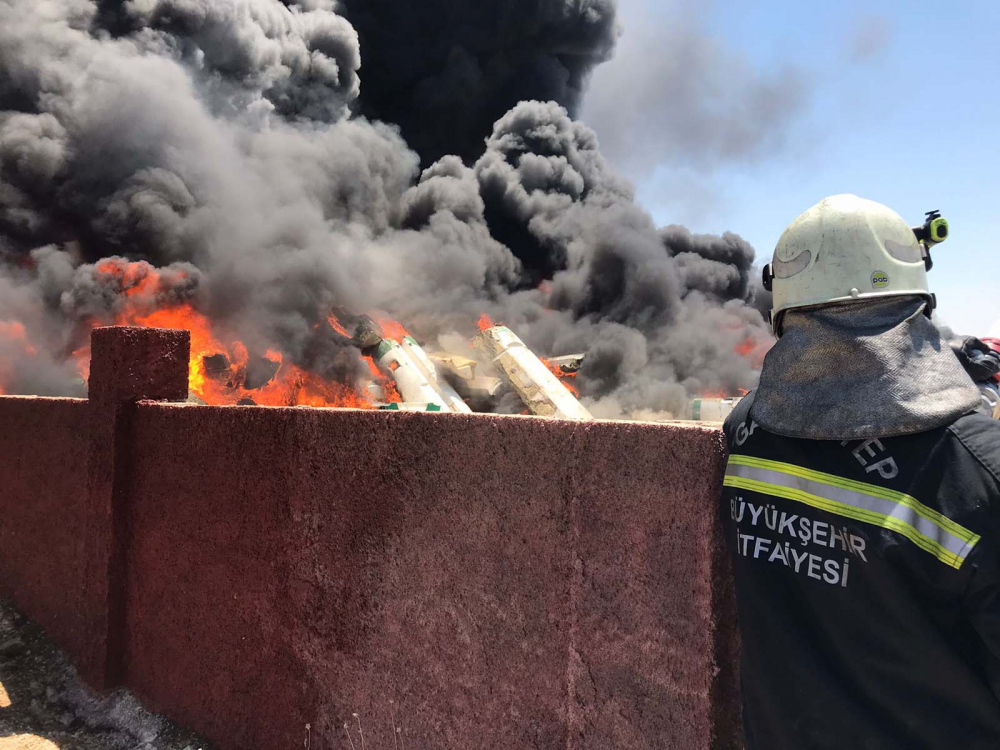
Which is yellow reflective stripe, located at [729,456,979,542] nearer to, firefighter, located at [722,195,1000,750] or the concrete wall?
firefighter, located at [722,195,1000,750]

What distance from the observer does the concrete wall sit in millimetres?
1719

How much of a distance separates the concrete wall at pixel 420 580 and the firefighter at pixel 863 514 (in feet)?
1.00

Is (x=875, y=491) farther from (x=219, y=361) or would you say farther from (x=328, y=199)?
(x=328, y=199)

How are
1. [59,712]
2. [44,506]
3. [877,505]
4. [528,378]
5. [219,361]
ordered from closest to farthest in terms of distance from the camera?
[877,505]
[59,712]
[44,506]
[528,378]
[219,361]

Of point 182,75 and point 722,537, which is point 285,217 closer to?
point 182,75

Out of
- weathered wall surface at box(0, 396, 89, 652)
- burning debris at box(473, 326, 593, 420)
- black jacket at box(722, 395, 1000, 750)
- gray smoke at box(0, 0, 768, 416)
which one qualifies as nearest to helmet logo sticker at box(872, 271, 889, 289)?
black jacket at box(722, 395, 1000, 750)

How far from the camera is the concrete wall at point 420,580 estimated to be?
5.64ft

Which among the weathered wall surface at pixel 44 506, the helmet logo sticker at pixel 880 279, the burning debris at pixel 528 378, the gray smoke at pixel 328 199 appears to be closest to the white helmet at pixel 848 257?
the helmet logo sticker at pixel 880 279

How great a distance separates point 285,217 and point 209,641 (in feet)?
51.3

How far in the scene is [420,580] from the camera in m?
2.37

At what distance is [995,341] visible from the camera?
6.00ft

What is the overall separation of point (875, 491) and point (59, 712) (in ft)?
15.2

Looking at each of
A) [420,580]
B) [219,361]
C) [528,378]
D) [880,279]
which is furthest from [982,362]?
[219,361]

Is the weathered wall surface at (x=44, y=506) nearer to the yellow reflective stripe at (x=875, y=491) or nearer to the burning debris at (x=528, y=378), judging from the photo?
the yellow reflective stripe at (x=875, y=491)
